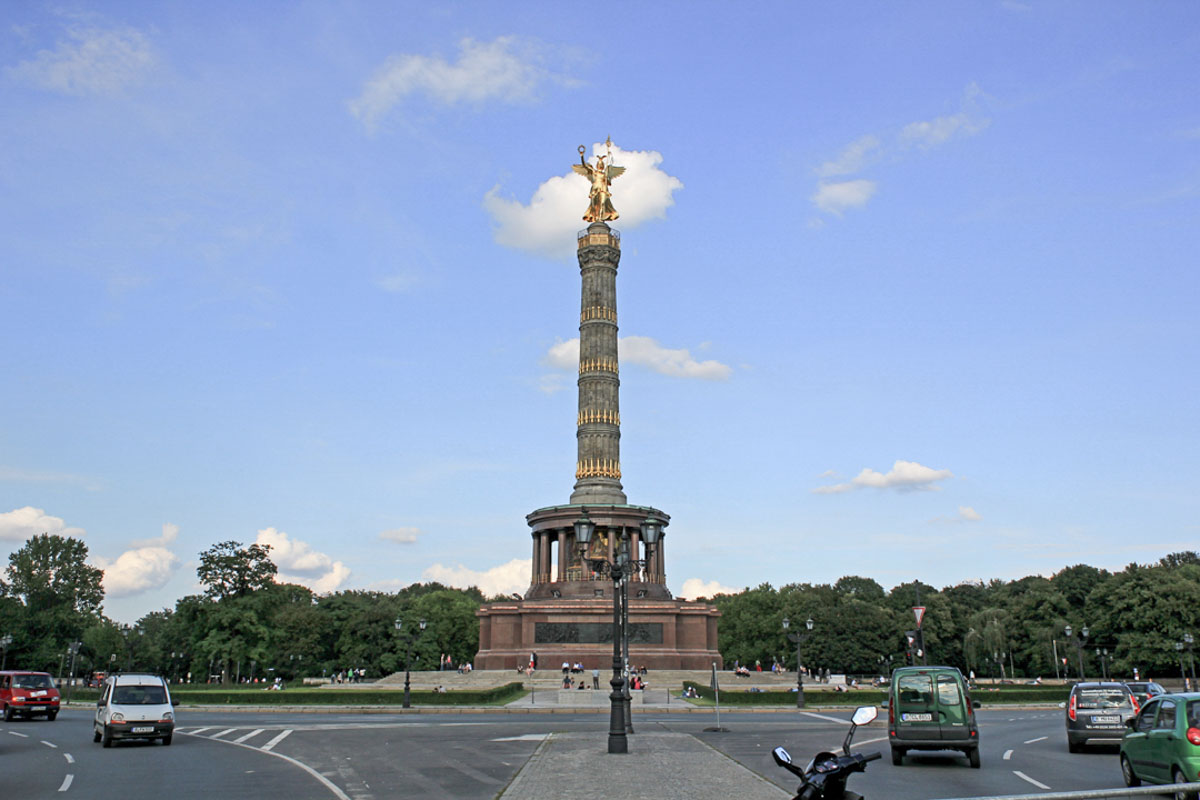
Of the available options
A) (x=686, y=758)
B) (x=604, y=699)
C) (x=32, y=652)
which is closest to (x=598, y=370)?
(x=604, y=699)

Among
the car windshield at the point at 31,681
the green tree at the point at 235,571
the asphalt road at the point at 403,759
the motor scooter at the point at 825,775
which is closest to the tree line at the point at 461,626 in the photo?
the green tree at the point at 235,571

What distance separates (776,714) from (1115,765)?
18.9m

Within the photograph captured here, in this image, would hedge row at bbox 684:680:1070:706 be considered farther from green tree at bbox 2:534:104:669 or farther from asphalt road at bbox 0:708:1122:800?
green tree at bbox 2:534:104:669

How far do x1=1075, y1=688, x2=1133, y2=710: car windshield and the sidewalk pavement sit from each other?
320 inches

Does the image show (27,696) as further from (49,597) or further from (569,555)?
(49,597)

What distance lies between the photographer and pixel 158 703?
2316 centimetres

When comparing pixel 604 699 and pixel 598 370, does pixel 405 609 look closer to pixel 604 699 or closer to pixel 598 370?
pixel 598 370

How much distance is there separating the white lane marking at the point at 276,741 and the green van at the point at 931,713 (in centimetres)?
1348

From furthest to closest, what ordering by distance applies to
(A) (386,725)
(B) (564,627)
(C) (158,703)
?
1. (B) (564,627)
2. (A) (386,725)
3. (C) (158,703)

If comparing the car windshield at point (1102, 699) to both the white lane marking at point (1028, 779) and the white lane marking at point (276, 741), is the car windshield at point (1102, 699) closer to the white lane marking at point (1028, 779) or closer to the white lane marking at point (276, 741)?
the white lane marking at point (1028, 779)

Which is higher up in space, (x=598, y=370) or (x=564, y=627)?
(x=598, y=370)

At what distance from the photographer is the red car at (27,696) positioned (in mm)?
32219

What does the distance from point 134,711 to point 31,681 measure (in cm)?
1388

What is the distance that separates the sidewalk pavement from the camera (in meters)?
13.2
